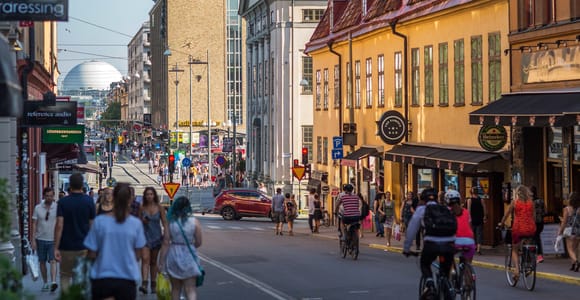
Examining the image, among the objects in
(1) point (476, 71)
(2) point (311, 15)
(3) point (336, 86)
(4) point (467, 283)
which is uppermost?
(2) point (311, 15)

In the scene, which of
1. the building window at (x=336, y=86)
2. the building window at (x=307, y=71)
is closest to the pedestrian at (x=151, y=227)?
the building window at (x=336, y=86)

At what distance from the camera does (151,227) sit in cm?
1623

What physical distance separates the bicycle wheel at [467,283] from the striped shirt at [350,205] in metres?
10.3

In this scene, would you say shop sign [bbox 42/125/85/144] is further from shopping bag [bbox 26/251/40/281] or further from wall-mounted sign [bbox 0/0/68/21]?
wall-mounted sign [bbox 0/0/68/21]

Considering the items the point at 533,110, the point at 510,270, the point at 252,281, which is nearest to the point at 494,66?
the point at 533,110

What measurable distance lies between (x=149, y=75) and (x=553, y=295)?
138982 millimetres

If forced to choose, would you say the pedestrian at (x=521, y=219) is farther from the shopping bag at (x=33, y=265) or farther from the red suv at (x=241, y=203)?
the red suv at (x=241, y=203)

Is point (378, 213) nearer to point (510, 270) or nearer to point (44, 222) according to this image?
point (510, 270)

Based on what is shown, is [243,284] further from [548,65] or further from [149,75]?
[149,75]

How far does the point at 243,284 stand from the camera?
1955 centimetres

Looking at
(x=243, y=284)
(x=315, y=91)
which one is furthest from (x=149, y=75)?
(x=243, y=284)

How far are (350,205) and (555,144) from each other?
4871 mm

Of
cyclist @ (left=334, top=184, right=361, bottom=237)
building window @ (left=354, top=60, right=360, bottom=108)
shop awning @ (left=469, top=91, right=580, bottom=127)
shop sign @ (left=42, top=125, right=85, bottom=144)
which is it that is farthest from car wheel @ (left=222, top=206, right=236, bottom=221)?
cyclist @ (left=334, top=184, right=361, bottom=237)

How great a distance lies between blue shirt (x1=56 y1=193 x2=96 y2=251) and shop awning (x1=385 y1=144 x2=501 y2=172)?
14889 millimetres
